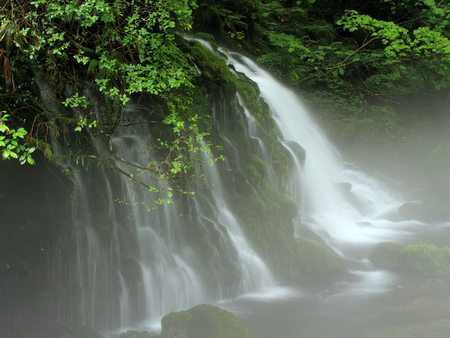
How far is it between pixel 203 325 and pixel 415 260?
4.65m

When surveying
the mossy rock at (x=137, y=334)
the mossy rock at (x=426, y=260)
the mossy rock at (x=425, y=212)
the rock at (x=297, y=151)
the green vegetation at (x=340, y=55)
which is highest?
the green vegetation at (x=340, y=55)

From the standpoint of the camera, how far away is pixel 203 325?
5.47 metres

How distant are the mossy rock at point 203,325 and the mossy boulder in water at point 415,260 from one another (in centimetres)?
399

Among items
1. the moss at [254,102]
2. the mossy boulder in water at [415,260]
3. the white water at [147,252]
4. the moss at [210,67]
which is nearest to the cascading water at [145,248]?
the white water at [147,252]

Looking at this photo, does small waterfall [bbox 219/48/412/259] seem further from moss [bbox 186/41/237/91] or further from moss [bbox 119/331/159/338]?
moss [bbox 119/331/159/338]

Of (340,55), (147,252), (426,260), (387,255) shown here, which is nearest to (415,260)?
(426,260)

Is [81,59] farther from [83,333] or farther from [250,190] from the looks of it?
[250,190]

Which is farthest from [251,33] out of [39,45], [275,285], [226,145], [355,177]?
[39,45]

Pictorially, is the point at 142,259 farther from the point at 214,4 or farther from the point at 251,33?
the point at 251,33

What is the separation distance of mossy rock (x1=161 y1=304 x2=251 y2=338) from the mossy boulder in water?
13.1ft

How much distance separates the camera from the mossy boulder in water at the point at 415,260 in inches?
305

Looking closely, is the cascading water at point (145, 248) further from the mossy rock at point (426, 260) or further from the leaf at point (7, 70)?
the mossy rock at point (426, 260)

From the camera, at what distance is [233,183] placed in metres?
7.90

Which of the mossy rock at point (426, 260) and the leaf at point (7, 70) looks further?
the mossy rock at point (426, 260)
